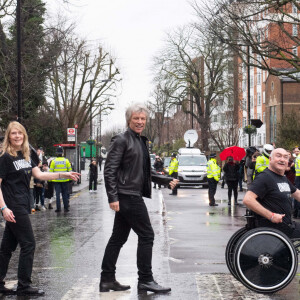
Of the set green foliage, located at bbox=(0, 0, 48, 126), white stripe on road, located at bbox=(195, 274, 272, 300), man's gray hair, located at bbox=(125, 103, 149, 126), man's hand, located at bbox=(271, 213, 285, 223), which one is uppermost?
green foliage, located at bbox=(0, 0, 48, 126)

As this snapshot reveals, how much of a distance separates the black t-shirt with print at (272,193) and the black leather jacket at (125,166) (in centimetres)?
119

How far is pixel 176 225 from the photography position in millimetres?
14500

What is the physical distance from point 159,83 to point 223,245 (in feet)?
169

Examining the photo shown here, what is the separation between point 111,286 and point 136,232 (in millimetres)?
616

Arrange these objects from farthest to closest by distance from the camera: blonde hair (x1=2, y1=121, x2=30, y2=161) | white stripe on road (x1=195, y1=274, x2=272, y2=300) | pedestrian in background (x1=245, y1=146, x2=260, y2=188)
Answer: pedestrian in background (x1=245, y1=146, x2=260, y2=188)
blonde hair (x1=2, y1=121, x2=30, y2=161)
white stripe on road (x1=195, y1=274, x2=272, y2=300)

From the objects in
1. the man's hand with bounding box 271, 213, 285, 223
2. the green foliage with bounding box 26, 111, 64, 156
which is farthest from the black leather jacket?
the green foliage with bounding box 26, 111, 64, 156

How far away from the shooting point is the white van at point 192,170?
3462 cm

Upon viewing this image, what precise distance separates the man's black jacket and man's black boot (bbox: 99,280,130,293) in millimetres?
940

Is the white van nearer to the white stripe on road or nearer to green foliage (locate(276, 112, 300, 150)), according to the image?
green foliage (locate(276, 112, 300, 150))

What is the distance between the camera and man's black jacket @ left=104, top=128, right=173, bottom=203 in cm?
695

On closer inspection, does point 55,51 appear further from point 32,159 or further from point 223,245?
point 32,159

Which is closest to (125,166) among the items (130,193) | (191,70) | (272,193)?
(130,193)

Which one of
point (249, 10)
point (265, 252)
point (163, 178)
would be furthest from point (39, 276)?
point (249, 10)

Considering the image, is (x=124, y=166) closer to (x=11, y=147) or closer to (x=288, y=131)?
(x=11, y=147)
